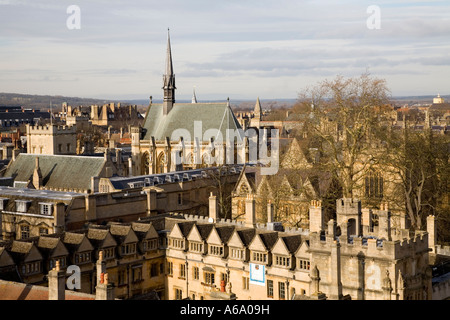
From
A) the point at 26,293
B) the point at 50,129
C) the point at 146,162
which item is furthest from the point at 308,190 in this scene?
the point at 146,162

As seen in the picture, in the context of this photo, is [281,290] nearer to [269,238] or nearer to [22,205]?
[269,238]

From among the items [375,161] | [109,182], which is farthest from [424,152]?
[109,182]

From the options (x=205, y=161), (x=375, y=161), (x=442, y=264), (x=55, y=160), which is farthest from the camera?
(x=205, y=161)

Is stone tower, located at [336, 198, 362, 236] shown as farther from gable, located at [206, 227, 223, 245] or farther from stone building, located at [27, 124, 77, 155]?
stone building, located at [27, 124, 77, 155]

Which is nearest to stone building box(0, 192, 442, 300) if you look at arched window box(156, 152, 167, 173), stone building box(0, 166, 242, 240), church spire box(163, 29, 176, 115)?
stone building box(0, 166, 242, 240)

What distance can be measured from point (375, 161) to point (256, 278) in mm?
14293

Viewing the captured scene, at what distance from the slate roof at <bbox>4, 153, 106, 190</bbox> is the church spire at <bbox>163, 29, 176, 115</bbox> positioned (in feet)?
72.8

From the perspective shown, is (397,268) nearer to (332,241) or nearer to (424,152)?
(332,241)

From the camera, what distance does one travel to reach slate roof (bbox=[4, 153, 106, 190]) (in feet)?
188

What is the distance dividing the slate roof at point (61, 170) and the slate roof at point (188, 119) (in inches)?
715

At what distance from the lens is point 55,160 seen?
198 ft

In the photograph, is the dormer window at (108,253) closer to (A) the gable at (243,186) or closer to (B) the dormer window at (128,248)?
(B) the dormer window at (128,248)

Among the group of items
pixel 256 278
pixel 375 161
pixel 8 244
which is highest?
pixel 375 161
